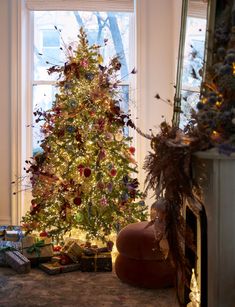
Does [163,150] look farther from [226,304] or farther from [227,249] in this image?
[226,304]

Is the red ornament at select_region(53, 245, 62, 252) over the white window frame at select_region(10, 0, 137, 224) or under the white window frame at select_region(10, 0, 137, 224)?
under

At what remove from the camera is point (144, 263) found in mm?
2939

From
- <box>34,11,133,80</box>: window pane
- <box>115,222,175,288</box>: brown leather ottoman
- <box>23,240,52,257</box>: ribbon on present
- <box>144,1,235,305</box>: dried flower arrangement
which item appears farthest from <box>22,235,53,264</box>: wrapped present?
<box>34,11,133,80</box>: window pane

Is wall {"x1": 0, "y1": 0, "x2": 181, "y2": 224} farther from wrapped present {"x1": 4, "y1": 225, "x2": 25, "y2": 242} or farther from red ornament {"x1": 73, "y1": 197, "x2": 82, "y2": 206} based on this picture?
red ornament {"x1": 73, "y1": 197, "x2": 82, "y2": 206}

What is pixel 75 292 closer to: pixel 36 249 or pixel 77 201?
pixel 36 249

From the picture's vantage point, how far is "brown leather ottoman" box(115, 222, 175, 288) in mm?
2926

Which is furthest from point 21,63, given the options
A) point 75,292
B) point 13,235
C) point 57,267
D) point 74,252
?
point 75,292

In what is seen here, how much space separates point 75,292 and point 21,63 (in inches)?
103

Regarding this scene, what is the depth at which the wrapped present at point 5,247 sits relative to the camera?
3469mm

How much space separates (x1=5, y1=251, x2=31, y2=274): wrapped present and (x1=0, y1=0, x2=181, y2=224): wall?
1.26 meters

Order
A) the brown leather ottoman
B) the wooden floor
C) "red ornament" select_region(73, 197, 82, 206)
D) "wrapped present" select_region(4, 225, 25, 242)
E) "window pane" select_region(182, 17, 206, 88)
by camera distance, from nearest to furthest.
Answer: "window pane" select_region(182, 17, 206, 88)
the wooden floor
the brown leather ottoman
"red ornament" select_region(73, 197, 82, 206)
"wrapped present" select_region(4, 225, 25, 242)

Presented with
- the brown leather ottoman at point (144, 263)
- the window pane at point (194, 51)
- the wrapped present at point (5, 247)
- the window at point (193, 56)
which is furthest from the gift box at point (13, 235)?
the window pane at point (194, 51)

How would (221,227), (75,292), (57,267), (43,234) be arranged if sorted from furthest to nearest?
Answer: (43,234) → (57,267) → (75,292) → (221,227)

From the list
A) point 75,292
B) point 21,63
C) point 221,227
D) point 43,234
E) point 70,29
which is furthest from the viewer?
point 70,29
